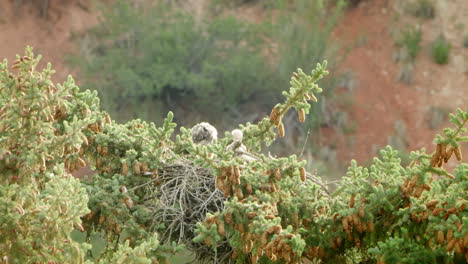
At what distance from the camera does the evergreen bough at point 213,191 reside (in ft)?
9.68

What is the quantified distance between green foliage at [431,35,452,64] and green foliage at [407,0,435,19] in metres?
0.68

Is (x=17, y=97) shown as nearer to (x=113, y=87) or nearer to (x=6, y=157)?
(x=6, y=157)

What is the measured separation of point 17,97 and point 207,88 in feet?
31.0

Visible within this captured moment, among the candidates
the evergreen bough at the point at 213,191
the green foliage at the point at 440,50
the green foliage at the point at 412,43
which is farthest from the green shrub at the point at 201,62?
the evergreen bough at the point at 213,191

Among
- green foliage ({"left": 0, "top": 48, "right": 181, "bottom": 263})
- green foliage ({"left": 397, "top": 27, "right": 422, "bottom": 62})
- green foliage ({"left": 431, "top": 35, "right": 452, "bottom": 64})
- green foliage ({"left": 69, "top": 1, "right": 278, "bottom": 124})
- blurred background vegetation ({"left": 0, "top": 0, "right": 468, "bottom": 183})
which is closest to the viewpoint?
green foliage ({"left": 0, "top": 48, "right": 181, "bottom": 263})

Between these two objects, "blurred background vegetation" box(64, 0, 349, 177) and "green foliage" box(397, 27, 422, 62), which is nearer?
"blurred background vegetation" box(64, 0, 349, 177)

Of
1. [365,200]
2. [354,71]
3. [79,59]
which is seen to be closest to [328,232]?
[365,200]

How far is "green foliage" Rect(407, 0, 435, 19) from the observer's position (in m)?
15.1

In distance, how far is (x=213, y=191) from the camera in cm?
385

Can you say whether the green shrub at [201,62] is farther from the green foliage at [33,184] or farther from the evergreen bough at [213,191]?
the green foliage at [33,184]

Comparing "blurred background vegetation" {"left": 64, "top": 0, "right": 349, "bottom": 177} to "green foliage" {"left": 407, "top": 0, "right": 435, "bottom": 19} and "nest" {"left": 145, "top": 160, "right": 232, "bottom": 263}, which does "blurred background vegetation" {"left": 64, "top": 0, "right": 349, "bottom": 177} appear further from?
"nest" {"left": 145, "top": 160, "right": 232, "bottom": 263}

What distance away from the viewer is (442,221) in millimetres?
3293

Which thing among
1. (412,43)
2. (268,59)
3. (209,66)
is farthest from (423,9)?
(209,66)

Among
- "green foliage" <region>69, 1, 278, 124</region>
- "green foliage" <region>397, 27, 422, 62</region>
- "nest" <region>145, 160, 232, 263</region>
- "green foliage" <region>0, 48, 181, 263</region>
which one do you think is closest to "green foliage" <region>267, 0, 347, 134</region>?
"green foliage" <region>69, 1, 278, 124</region>
